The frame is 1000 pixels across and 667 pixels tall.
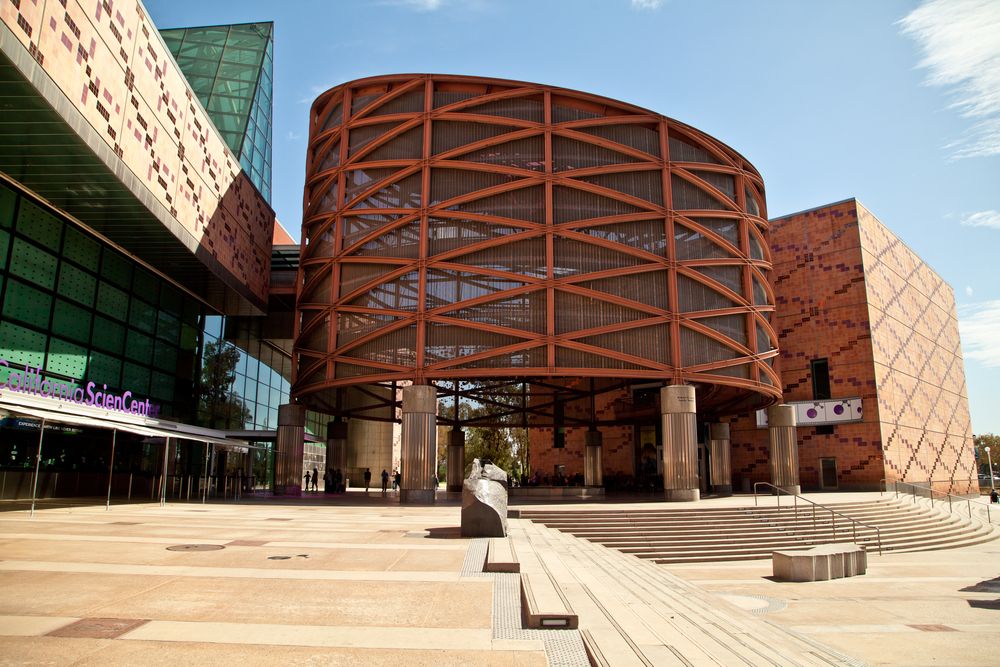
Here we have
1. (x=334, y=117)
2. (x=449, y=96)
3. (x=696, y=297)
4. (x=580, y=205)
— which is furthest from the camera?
(x=334, y=117)

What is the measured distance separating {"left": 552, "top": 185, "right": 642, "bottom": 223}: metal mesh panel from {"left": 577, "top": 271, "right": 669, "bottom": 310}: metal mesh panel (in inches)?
118

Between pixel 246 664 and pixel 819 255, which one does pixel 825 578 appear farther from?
pixel 819 255

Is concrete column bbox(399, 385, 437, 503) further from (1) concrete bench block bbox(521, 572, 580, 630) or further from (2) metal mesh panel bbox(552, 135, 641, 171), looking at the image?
(1) concrete bench block bbox(521, 572, 580, 630)

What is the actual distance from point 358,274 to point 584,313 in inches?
416

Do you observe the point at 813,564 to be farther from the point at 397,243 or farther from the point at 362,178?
the point at 362,178

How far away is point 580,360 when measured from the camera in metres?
30.0

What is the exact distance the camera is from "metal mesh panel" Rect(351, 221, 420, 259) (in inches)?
1242

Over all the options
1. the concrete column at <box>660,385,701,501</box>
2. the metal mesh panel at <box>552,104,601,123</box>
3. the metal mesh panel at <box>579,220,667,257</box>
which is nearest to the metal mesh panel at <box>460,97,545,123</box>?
the metal mesh panel at <box>552,104,601,123</box>

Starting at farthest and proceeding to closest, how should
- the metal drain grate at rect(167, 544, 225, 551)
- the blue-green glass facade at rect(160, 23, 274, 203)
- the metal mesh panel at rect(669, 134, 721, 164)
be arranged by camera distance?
the blue-green glass facade at rect(160, 23, 274, 203), the metal mesh panel at rect(669, 134, 721, 164), the metal drain grate at rect(167, 544, 225, 551)

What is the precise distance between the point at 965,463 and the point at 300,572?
6181 cm

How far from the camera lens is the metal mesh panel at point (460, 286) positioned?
100 ft

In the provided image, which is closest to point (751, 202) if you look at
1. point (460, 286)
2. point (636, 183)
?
point (636, 183)

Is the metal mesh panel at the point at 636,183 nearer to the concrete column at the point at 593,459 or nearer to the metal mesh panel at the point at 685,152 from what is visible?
the metal mesh panel at the point at 685,152

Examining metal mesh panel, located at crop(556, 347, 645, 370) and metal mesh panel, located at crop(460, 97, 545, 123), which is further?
metal mesh panel, located at crop(460, 97, 545, 123)
